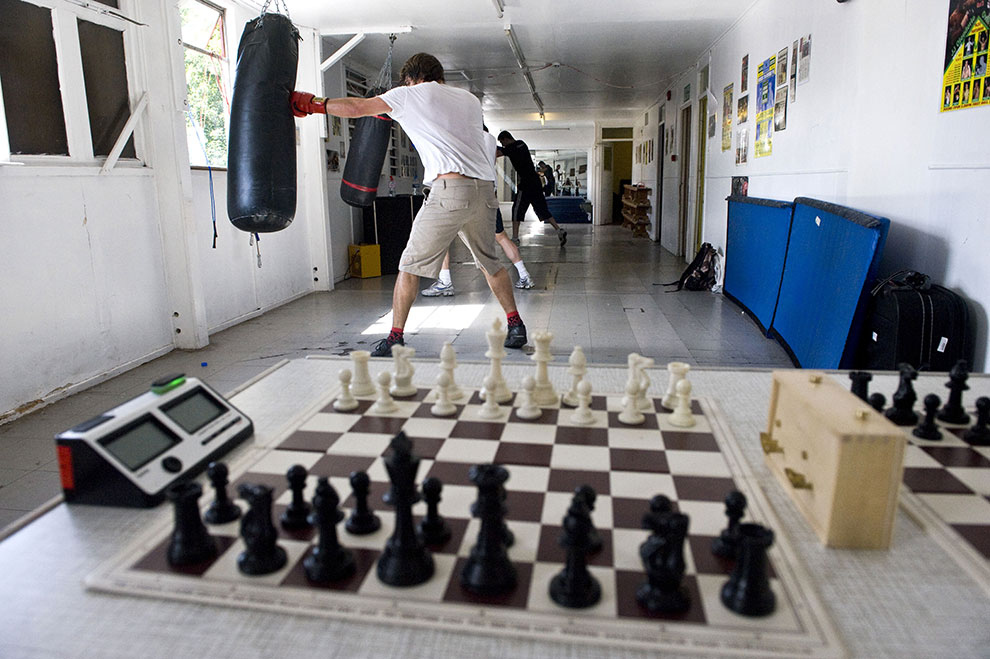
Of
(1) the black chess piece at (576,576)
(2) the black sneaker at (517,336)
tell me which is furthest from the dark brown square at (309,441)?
(2) the black sneaker at (517,336)

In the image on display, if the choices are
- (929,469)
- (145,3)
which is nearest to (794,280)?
(929,469)

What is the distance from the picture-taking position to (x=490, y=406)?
4.48 ft

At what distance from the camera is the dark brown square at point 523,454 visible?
1144 millimetres

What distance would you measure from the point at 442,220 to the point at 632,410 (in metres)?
2.38

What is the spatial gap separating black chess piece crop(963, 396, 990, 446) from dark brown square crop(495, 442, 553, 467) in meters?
0.75

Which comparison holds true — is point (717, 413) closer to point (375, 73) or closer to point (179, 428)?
point (179, 428)

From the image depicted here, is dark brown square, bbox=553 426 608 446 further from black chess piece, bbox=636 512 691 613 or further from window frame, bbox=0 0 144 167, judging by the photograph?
window frame, bbox=0 0 144 167

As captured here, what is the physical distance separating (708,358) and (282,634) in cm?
360

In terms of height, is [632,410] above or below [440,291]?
above

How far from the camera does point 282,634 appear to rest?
2.40ft

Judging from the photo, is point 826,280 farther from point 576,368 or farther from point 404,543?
point 404,543

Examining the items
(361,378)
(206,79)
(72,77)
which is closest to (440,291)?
(206,79)

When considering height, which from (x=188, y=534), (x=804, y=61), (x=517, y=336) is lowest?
(x=517, y=336)

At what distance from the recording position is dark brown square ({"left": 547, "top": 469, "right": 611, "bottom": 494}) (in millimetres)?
1047
